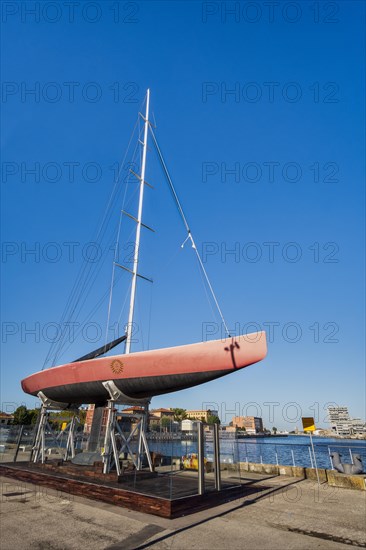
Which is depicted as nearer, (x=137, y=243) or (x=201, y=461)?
(x=201, y=461)

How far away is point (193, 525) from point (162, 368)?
14.9ft

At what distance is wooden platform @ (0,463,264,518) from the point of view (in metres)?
8.34

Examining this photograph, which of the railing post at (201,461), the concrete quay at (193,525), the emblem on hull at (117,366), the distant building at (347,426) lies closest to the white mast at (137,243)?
the emblem on hull at (117,366)

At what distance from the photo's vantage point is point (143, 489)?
9.62 m

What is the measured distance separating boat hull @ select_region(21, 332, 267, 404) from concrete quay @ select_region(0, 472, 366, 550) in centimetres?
369

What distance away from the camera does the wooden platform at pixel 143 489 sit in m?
8.34

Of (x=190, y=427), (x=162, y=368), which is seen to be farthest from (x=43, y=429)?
(x=162, y=368)

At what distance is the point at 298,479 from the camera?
14.0 metres

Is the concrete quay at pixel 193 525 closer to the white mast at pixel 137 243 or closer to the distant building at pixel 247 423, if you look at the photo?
the white mast at pixel 137 243

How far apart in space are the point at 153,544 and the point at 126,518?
→ 7.01 ft

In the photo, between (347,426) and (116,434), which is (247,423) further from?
(116,434)

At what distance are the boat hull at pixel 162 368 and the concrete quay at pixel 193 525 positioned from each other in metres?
3.69

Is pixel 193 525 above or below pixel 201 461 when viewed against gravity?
below

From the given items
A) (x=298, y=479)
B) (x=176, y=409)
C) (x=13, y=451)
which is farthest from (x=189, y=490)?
(x=176, y=409)
